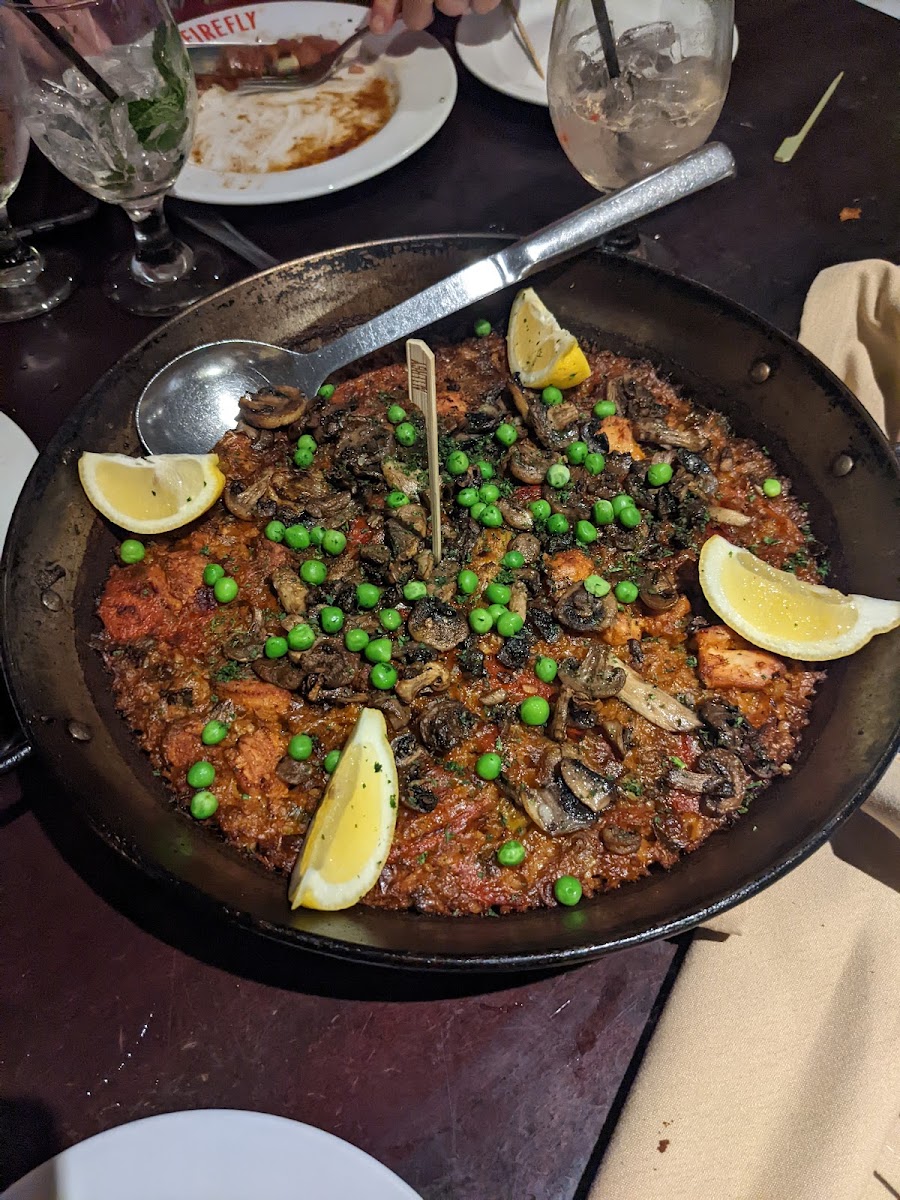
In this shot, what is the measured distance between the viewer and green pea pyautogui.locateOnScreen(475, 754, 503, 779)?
276cm

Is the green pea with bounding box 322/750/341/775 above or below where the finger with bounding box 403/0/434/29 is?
below

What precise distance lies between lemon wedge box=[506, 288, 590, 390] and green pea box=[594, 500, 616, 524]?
2.22 feet

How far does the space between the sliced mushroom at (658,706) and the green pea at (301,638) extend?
1.18 meters

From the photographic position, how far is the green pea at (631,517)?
3385 millimetres

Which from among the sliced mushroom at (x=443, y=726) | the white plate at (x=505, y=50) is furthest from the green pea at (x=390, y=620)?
the white plate at (x=505, y=50)

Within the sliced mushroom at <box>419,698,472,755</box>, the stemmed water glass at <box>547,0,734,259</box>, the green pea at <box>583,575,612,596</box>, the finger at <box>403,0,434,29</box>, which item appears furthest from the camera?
the finger at <box>403,0,434,29</box>

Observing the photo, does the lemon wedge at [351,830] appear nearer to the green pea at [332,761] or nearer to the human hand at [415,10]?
the green pea at [332,761]

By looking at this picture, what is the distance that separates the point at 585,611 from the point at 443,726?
2.40 feet

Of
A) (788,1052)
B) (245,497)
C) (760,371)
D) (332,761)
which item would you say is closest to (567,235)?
(760,371)

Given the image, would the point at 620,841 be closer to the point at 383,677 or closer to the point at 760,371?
the point at 383,677

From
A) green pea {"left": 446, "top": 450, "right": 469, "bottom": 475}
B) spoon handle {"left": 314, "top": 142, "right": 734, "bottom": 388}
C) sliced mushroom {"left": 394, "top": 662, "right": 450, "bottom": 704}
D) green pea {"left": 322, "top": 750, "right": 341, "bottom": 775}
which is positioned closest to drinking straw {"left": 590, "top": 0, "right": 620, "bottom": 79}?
spoon handle {"left": 314, "top": 142, "right": 734, "bottom": 388}

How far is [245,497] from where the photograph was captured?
3463 millimetres

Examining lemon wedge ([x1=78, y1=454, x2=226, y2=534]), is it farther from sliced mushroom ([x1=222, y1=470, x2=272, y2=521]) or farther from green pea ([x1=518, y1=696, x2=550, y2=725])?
green pea ([x1=518, y1=696, x2=550, y2=725])

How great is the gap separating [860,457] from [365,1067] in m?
2.84
